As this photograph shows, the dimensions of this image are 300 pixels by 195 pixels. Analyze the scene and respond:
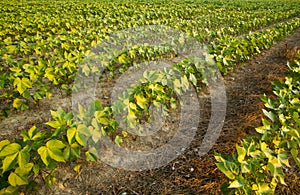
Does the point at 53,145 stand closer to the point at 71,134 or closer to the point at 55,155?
the point at 55,155

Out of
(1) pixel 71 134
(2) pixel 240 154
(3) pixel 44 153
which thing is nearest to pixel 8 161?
(3) pixel 44 153

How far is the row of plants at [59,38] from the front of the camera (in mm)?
3756

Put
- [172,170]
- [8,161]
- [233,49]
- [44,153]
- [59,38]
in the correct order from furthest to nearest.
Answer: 1. [59,38]
2. [233,49]
3. [172,170]
4. [44,153]
5. [8,161]

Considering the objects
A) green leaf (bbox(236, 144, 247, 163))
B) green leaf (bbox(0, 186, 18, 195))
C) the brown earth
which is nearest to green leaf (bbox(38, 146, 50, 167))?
green leaf (bbox(0, 186, 18, 195))

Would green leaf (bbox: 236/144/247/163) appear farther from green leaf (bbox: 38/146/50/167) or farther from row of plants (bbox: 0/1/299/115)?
row of plants (bbox: 0/1/299/115)

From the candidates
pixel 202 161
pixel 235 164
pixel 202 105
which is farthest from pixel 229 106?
pixel 235 164

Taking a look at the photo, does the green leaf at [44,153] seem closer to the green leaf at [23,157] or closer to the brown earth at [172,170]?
the green leaf at [23,157]

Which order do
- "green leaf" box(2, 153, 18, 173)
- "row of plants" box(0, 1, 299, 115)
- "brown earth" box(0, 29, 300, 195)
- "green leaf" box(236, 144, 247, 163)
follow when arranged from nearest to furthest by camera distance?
"green leaf" box(2, 153, 18, 173)
"green leaf" box(236, 144, 247, 163)
"brown earth" box(0, 29, 300, 195)
"row of plants" box(0, 1, 299, 115)

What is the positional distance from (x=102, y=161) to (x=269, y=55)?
6.80 m

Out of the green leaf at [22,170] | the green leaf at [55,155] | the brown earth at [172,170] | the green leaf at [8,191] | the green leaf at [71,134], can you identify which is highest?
the green leaf at [71,134]

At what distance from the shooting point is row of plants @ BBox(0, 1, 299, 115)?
376 centimetres

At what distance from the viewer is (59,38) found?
6191 millimetres

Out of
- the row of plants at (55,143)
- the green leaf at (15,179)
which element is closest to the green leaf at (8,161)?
the row of plants at (55,143)

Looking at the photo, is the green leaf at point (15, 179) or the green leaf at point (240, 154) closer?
the green leaf at point (15, 179)
